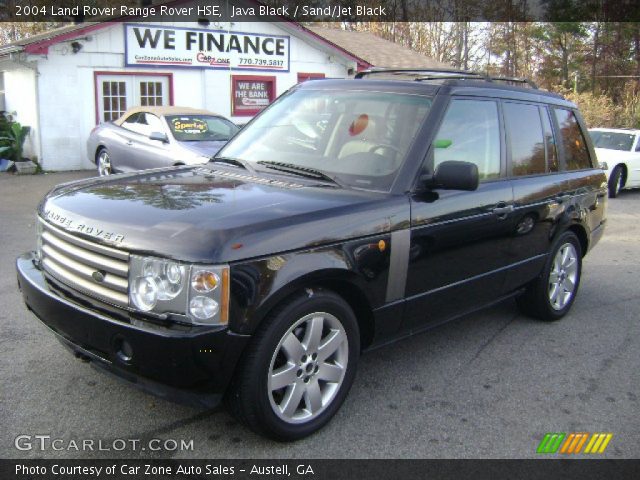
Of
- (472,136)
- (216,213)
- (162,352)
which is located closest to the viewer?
(162,352)

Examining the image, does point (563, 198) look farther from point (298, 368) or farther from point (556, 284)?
point (298, 368)

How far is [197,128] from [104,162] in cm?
233

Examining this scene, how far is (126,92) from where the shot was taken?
16.0 metres

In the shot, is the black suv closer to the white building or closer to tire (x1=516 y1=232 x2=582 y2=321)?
tire (x1=516 y1=232 x2=582 y2=321)

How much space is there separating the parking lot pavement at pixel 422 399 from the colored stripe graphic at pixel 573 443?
0.04 m

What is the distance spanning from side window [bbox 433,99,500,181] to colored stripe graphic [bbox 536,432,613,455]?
1696 mm

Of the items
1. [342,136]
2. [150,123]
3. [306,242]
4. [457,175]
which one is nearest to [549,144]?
[457,175]

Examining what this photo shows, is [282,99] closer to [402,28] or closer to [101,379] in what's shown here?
[101,379]

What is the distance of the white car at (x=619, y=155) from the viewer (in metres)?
14.3

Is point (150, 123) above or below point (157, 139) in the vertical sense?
above

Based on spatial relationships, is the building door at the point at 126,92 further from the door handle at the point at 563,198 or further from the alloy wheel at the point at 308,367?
the alloy wheel at the point at 308,367

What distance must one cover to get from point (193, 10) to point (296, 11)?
2061cm

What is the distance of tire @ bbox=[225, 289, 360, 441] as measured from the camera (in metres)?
3.02
